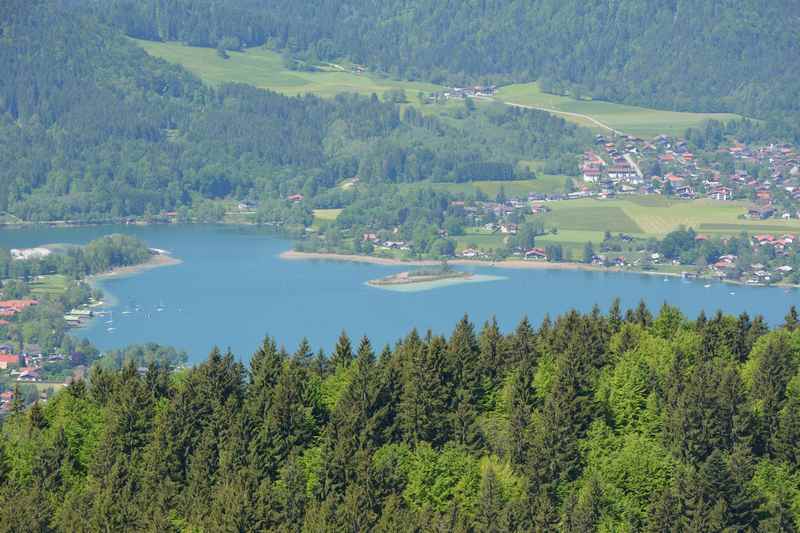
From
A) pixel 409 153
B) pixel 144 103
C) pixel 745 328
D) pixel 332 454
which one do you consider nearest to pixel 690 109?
pixel 409 153

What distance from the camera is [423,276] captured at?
95312 millimetres

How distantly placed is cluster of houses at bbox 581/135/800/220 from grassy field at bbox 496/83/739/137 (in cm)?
309

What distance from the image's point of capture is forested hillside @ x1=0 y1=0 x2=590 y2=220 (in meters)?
120

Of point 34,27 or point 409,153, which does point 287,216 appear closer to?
point 409,153

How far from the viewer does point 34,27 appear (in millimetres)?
139125

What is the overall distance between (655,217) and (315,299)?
25.6 metres

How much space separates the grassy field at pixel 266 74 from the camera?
458 ft

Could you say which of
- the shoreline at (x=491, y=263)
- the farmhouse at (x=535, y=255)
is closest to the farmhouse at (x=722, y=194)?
the farmhouse at (x=535, y=255)

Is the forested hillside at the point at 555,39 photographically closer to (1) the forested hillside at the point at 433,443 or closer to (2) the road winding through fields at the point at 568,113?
(2) the road winding through fields at the point at 568,113

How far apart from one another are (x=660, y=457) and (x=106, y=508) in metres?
8.13

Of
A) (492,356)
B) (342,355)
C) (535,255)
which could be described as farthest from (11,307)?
(492,356)

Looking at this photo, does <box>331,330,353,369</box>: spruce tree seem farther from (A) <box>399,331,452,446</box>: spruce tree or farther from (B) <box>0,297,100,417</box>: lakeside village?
(B) <box>0,297,100,417</box>: lakeside village

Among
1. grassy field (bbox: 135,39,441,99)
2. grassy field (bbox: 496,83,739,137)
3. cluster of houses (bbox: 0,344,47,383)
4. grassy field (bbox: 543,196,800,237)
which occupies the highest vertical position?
grassy field (bbox: 135,39,441,99)

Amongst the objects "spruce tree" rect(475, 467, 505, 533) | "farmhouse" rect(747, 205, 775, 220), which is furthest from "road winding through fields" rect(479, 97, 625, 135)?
"spruce tree" rect(475, 467, 505, 533)
